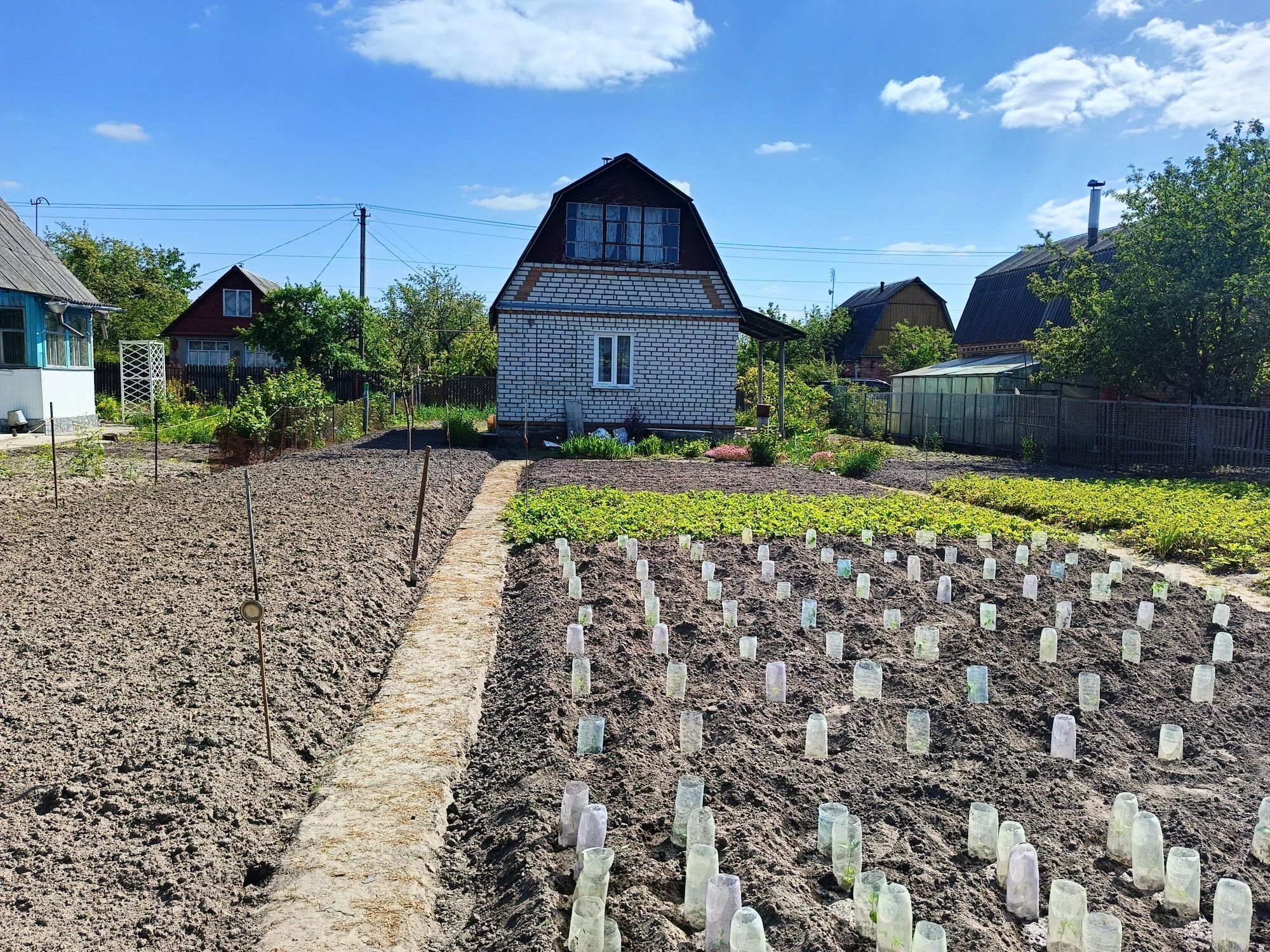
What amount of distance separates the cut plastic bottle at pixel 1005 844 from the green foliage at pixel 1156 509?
274 inches

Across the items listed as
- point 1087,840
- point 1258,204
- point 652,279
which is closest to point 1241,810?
point 1087,840

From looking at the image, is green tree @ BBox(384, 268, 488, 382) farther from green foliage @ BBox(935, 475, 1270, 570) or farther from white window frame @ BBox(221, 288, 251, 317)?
green foliage @ BBox(935, 475, 1270, 570)

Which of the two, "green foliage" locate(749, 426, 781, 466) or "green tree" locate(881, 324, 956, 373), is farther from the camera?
"green tree" locate(881, 324, 956, 373)

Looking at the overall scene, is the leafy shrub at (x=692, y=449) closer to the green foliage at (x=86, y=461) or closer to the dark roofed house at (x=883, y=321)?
the green foliage at (x=86, y=461)

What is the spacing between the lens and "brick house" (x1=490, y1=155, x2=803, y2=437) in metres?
20.8

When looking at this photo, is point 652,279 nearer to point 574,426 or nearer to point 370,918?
point 574,426

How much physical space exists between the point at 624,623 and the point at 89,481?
10.2 m

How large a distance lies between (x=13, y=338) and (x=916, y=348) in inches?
1286

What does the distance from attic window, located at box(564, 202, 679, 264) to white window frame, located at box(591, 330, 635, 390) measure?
165 cm

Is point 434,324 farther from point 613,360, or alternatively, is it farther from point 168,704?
point 168,704

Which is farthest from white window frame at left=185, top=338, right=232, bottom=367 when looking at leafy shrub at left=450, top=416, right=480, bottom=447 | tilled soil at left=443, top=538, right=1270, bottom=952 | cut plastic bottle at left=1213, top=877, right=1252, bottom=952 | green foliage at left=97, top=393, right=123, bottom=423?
cut plastic bottle at left=1213, top=877, right=1252, bottom=952

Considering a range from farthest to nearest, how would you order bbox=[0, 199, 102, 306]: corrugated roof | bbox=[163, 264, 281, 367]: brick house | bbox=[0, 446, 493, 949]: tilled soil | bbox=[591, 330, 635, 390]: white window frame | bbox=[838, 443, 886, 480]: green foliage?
bbox=[163, 264, 281, 367]: brick house
bbox=[591, 330, 635, 390]: white window frame
bbox=[0, 199, 102, 306]: corrugated roof
bbox=[838, 443, 886, 480]: green foliage
bbox=[0, 446, 493, 949]: tilled soil

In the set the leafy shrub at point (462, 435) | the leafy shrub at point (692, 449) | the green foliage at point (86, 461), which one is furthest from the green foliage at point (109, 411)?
the leafy shrub at point (692, 449)

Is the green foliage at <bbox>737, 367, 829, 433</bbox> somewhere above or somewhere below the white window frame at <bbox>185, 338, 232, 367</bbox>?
below
